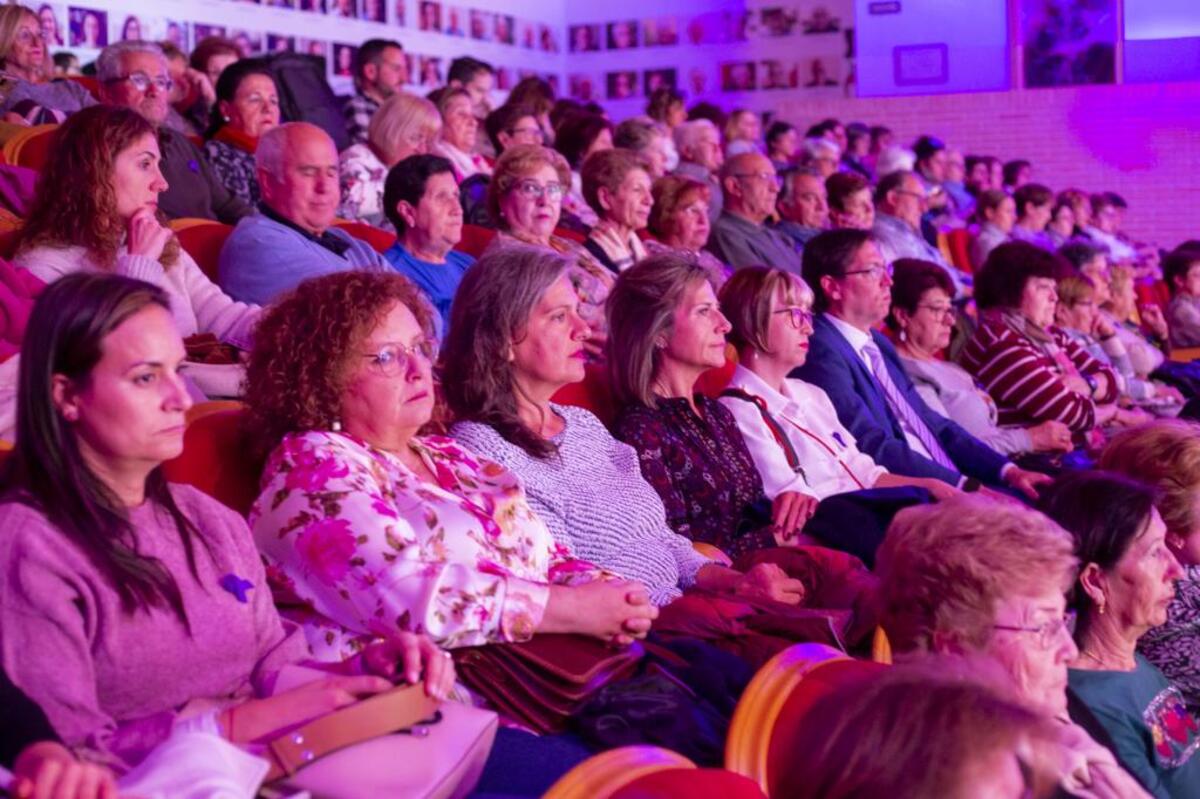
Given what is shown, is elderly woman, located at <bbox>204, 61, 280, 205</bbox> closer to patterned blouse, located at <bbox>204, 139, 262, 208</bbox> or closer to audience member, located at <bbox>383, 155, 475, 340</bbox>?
patterned blouse, located at <bbox>204, 139, 262, 208</bbox>

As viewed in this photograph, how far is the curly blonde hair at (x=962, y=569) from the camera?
7.29ft

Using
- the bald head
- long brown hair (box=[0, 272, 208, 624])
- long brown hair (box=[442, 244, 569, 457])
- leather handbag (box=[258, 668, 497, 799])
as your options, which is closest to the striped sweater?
the bald head

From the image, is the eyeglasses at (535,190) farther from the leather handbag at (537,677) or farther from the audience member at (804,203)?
the leather handbag at (537,677)

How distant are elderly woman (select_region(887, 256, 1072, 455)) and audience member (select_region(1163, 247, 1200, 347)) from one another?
10.9 ft

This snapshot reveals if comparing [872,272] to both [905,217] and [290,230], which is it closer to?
[290,230]

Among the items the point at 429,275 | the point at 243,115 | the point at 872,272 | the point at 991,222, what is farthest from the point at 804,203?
the point at 429,275

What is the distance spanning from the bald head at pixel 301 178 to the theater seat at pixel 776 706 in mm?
2410

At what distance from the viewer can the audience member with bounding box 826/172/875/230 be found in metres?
7.18

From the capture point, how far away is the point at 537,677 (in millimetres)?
2354

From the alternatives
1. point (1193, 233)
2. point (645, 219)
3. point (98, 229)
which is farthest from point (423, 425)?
point (1193, 233)

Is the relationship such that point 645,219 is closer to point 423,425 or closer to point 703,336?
point 703,336

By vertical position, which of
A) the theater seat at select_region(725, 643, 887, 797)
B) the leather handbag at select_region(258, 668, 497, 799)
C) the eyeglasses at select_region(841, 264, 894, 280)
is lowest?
the theater seat at select_region(725, 643, 887, 797)

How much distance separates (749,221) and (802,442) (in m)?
2.64

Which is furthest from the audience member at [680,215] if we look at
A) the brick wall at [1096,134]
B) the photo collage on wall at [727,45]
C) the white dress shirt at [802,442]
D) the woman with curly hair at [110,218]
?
the brick wall at [1096,134]
